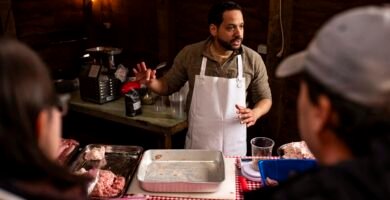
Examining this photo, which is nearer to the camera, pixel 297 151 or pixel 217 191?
pixel 217 191

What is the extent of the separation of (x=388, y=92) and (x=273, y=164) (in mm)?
1106

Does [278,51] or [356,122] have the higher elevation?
[356,122]

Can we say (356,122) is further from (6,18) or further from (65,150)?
(6,18)

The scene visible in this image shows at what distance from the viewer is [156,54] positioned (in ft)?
15.9

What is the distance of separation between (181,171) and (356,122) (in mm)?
1323

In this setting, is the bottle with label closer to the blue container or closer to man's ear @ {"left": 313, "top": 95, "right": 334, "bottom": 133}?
the blue container

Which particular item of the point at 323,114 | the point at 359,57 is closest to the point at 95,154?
the point at 323,114

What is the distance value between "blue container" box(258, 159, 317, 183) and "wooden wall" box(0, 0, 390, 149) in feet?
6.86

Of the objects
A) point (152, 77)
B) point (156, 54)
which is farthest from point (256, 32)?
point (152, 77)

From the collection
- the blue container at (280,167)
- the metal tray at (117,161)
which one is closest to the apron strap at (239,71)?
the metal tray at (117,161)

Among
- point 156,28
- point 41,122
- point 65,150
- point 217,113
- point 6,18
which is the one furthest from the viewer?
point 156,28

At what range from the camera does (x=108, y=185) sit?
1924 millimetres

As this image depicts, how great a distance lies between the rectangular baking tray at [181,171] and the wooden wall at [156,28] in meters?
2.05

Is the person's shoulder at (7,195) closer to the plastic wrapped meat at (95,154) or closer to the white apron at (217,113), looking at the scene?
the plastic wrapped meat at (95,154)
